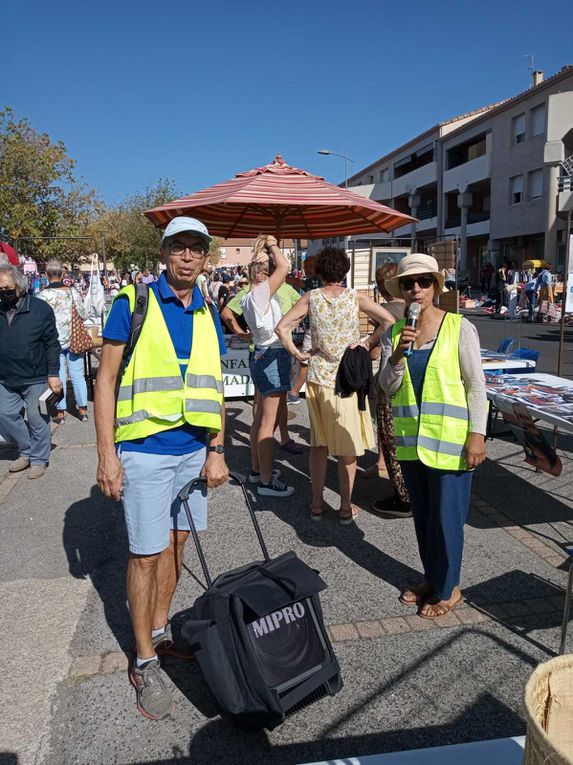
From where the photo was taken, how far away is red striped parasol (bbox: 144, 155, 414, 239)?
5887 millimetres

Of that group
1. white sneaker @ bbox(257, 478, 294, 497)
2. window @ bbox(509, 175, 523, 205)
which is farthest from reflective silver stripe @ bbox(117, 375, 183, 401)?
window @ bbox(509, 175, 523, 205)

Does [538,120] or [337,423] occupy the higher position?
[538,120]

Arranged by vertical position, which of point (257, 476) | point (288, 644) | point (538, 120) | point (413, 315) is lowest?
point (257, 476)

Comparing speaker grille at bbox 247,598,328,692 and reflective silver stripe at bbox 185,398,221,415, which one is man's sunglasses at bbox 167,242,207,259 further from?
speaker grille at bbox 247,598,328,692

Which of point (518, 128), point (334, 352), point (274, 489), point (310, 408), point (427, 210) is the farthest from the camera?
point (427, 210)

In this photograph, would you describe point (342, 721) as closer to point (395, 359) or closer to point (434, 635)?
point (434, 635)

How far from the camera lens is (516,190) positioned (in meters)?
34.5

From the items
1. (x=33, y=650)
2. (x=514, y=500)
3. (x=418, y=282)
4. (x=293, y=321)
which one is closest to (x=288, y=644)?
(x=33, y=650)

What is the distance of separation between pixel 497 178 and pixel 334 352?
36002 millimetres

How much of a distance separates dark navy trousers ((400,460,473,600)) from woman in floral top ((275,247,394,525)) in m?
1.01

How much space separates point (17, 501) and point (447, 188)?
42.4 metres

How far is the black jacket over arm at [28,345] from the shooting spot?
549 centimetres

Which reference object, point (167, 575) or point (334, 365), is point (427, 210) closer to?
point (334, 365)

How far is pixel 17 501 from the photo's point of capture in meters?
5.19
